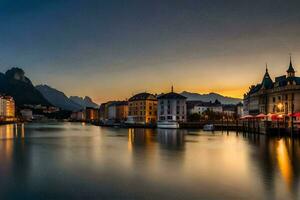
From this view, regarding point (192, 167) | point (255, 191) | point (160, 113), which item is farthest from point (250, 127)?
point (255, 191)

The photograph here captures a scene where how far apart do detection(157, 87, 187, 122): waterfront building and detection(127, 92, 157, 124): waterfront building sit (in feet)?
48.8

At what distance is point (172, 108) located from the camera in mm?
152625

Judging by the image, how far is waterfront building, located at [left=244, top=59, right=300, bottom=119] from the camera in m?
94.5

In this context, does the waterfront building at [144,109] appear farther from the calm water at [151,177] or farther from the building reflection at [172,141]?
the calm water at [151,177]

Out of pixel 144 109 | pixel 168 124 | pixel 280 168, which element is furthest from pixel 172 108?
pixel 280 168

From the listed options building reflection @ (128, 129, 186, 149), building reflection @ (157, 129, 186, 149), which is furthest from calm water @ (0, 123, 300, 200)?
building reflection @ (128, 129, 186, 149)

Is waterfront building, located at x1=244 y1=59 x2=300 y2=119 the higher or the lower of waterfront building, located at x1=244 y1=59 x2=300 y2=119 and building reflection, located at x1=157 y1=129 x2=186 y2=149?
the higher

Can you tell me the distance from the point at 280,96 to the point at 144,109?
7980 cm

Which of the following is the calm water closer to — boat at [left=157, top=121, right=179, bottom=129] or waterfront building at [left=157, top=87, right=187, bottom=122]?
boat at [left=157, top=121, right=179, bottom=129]

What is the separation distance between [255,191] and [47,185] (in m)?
14.5

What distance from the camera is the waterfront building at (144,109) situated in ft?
557

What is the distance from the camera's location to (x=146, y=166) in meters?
35.1

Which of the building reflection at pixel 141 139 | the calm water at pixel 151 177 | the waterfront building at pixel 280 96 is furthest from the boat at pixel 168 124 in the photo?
the calm water at pixel 151 177

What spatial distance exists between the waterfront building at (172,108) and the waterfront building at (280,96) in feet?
113
